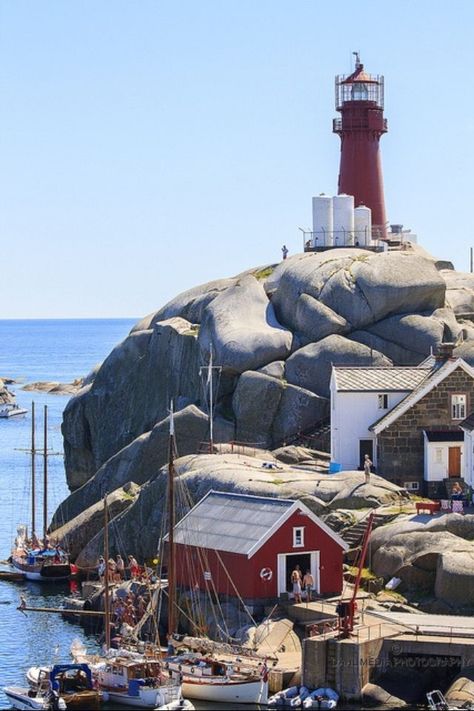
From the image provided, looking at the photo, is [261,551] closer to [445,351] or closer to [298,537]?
[298,537]

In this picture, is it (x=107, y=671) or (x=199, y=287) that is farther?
(x=199, y=287)

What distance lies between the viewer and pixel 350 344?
76.0 m

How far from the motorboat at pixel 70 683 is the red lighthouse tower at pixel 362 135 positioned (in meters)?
49.3

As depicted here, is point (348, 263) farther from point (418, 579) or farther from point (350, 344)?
point (418, 579)

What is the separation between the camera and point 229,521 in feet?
193

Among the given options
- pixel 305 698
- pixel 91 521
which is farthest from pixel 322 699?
pixel 91 521

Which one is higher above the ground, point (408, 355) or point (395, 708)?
point (408, 355)

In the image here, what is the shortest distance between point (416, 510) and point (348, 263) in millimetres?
21270

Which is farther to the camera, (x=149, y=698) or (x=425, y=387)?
(x=425, y=387)

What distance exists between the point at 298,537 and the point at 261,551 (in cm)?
159

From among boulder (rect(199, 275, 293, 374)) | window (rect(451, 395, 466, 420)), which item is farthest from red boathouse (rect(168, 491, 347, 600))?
boulder (rect(199, 275, 293, 374))

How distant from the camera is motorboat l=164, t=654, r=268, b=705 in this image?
48.9m

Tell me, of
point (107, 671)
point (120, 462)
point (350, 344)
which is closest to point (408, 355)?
point (350, 344)

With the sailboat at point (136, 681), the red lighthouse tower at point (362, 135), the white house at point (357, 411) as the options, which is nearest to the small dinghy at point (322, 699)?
the sailboat at point (136, 681)
